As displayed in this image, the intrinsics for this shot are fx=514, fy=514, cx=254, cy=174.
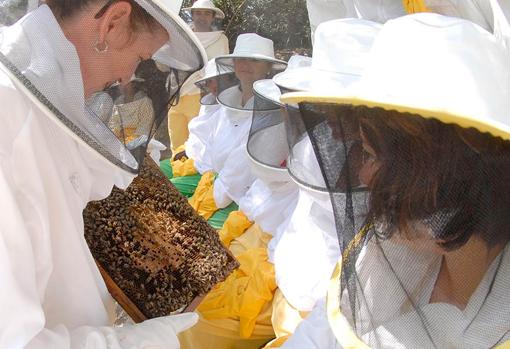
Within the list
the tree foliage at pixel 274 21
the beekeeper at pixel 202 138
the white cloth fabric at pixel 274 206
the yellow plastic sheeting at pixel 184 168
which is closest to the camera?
the white cloth fabric at pixel 274 206

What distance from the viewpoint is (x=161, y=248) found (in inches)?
58.0

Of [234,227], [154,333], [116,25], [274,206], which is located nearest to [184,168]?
[234,227]

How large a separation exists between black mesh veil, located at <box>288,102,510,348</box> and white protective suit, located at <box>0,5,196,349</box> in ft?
1.55

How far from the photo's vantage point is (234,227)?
258 cm

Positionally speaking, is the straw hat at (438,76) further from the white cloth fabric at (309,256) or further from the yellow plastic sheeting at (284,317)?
the yellow plastic sheeting at (284,317)

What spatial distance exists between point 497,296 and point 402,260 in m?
0.17

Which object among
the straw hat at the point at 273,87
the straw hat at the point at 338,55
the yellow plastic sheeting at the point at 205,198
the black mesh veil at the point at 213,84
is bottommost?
the yellow plastic sheeting at the point at 205,198

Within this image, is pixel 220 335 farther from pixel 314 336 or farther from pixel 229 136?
pixel 229 136

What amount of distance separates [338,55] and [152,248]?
823 millimetres

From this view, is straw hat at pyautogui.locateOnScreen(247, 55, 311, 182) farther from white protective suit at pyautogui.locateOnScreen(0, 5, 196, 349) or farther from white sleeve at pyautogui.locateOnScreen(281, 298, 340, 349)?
white protective suit at pyautogui.locateOnScreen(0, 5, 196, 349)

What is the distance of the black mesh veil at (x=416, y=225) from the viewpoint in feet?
2.40

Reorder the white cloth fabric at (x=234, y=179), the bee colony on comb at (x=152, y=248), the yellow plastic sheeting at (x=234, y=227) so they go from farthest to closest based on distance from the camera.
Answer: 1. the white cloth fabric at (x=234, y=179)
2. the yellow plastic sheeting at (x=234, y=227)
3. the bee colony on comb at (x=152, y=248)

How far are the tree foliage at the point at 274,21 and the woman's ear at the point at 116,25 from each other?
5.97 meters

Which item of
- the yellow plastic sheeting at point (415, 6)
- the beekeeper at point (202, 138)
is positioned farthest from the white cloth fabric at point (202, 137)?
the yellow plastic sheeting at point (415, 6)
